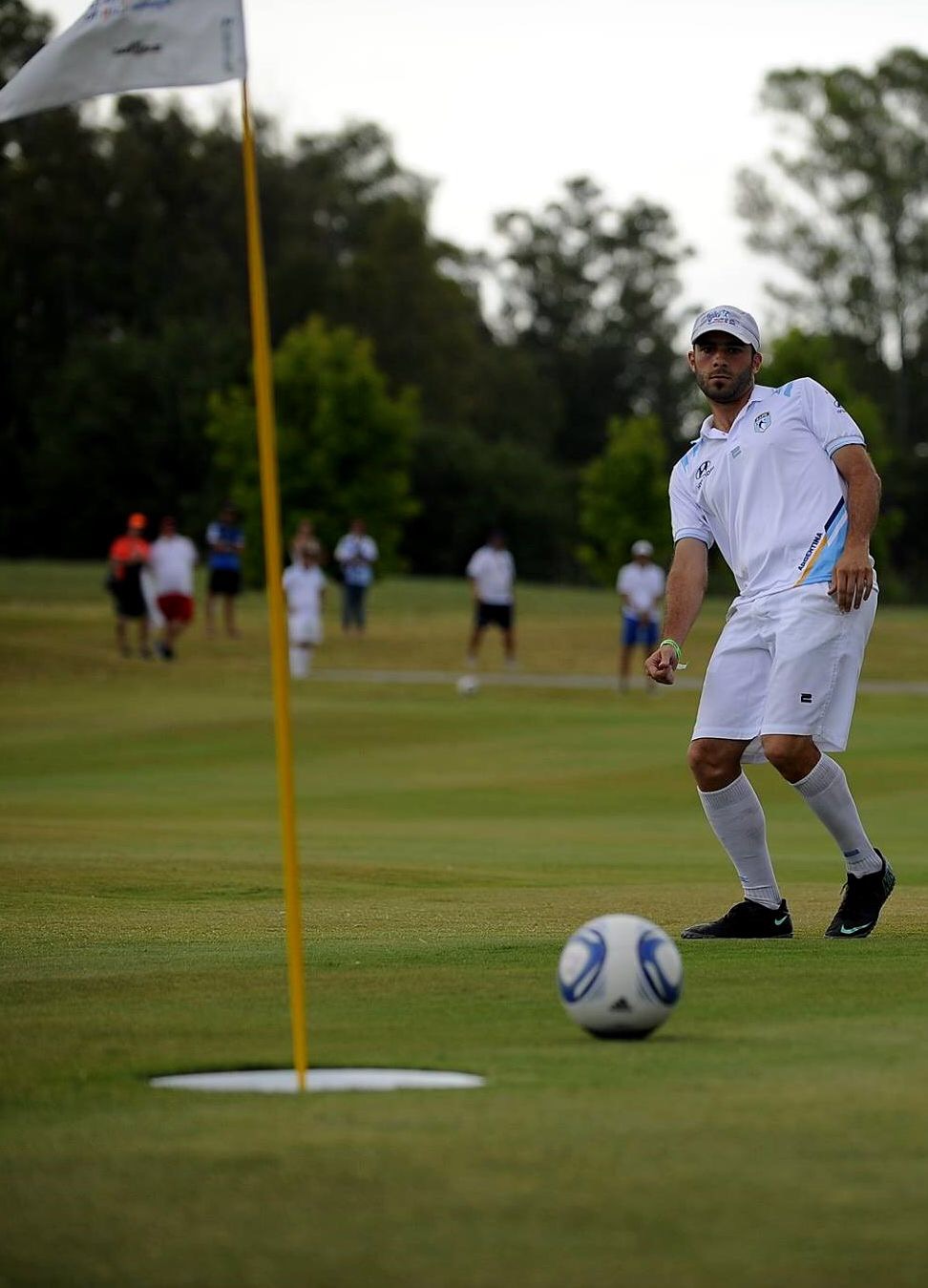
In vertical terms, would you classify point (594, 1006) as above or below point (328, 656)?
above

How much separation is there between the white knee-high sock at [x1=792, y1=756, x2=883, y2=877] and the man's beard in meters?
1.52

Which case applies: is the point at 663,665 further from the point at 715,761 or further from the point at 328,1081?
the point at 328,1081

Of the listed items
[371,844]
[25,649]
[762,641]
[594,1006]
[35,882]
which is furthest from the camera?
[25,649]

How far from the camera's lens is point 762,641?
886 cm

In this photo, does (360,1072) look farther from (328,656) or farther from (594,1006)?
(328,656)

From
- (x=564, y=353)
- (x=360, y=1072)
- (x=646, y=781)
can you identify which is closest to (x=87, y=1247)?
(x=360, y=1072)

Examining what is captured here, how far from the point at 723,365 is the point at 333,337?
62319 mm

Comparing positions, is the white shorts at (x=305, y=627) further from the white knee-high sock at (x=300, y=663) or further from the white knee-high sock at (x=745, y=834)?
the white knee-high sock at (x=745, y=834)

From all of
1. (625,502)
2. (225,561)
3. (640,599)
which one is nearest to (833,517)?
(640,599)

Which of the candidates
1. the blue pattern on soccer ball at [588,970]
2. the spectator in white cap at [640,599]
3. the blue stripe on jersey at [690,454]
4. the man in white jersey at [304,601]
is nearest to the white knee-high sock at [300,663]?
the man in white jersey at [304,601]

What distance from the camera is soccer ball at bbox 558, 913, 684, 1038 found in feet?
20.5

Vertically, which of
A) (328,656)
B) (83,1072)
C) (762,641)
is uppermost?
(762,641)

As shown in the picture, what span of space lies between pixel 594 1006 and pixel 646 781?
16604 mm

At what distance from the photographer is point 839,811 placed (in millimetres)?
8930
